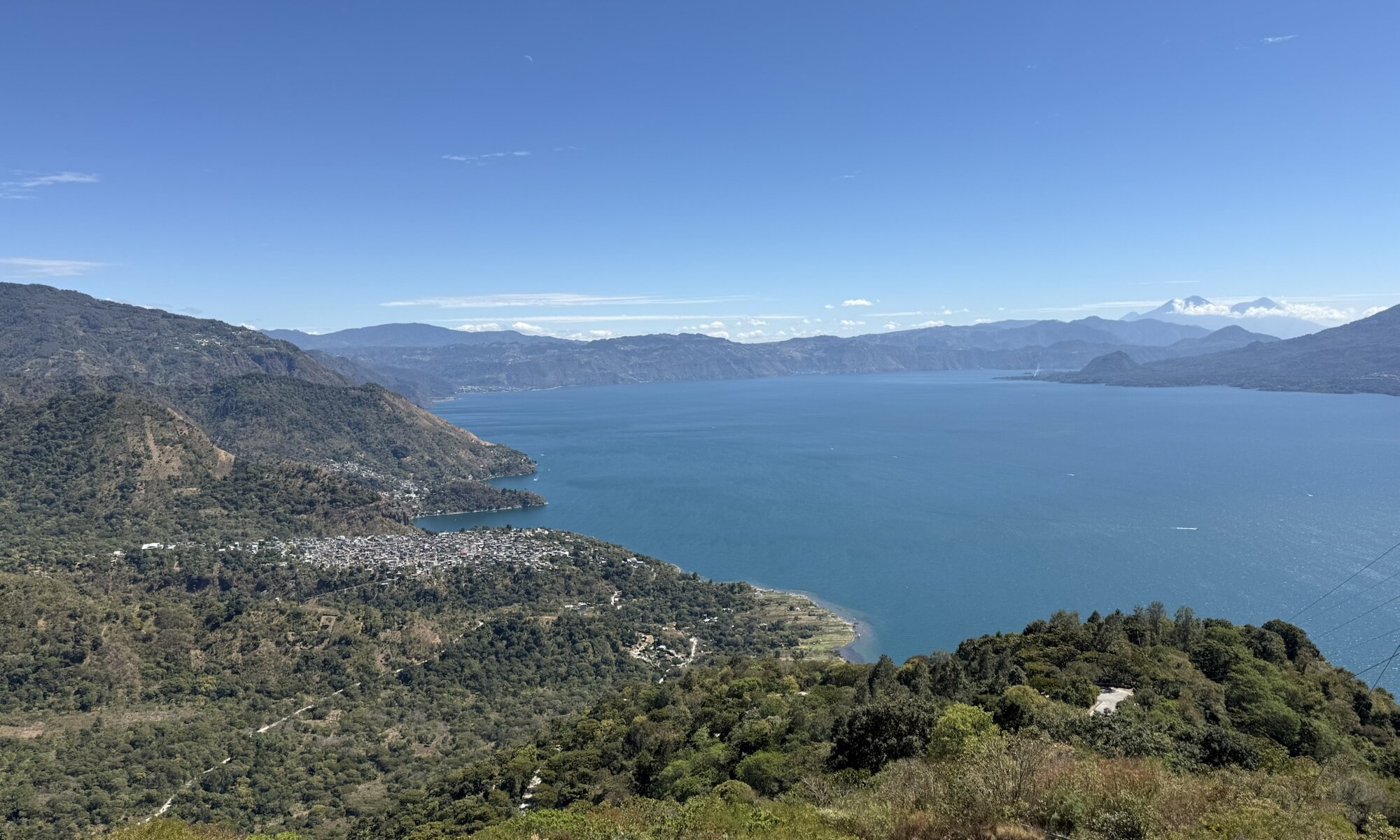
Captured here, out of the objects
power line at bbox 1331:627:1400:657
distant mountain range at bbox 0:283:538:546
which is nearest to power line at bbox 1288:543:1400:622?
power line at bbox 1331:627:1400:657

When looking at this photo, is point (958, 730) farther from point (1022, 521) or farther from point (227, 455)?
point (227, 455)

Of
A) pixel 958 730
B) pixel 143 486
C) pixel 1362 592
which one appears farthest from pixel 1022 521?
pixel 143 486

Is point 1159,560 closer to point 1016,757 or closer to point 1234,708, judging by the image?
point 1234,708

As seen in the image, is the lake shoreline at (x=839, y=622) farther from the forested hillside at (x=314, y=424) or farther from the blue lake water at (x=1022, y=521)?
the forested hillside at (x=314, y=424)

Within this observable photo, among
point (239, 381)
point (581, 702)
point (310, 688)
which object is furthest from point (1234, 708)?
point (239, 381)

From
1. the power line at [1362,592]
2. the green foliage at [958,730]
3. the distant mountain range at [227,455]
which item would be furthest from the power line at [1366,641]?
the distant mountain range at [227,455]
